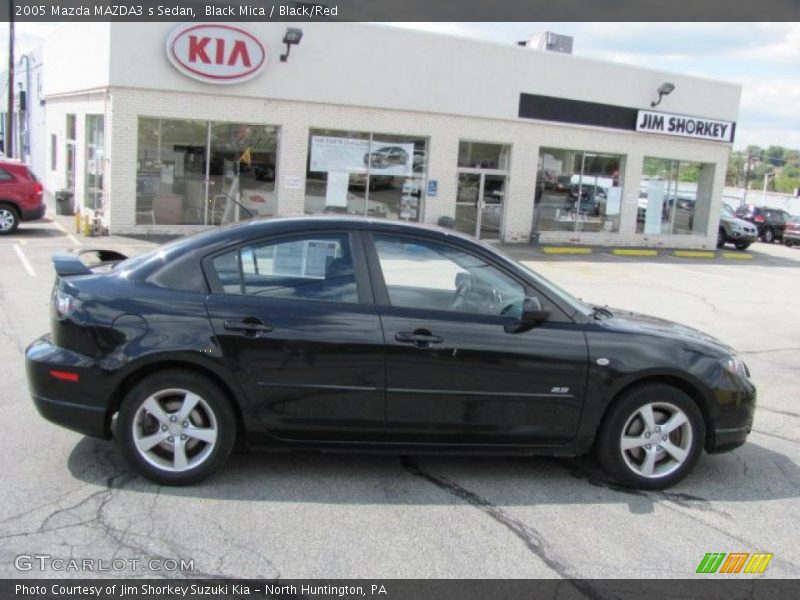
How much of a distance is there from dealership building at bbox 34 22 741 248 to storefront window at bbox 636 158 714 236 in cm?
7

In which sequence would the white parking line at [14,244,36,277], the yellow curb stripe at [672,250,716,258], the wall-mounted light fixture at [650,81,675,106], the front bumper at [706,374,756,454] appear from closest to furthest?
the front bumper at [706,374,756,454], the white parking line at [14,244,36,277], the wall-mounted light fixture at [650,81,675,106], the yellow curb stripe at [672,250,716,258]

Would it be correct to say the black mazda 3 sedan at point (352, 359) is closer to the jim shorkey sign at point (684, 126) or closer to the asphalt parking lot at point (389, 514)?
the asphalt parking lot at point (389, 514)

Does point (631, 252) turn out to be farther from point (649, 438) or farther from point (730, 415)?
point (649, 438)

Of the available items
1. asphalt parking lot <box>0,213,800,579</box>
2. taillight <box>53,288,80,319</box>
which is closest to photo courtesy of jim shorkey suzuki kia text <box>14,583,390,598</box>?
asphalt parking lot <box>0,213,800,579</box>

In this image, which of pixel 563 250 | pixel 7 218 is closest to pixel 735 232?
pixel 563 250

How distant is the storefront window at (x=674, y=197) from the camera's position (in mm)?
25000

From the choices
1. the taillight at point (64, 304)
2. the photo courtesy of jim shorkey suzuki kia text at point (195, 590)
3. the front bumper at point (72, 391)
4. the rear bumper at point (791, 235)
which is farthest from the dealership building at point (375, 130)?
the photo courtesy of jim shorkey suzuki kia text at point (195, 590)

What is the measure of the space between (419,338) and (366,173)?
15.9 m

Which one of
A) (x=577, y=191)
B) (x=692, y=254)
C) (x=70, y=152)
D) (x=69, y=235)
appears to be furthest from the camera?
(x=692, y=254)

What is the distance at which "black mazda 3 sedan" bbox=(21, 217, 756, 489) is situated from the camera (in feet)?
14.8

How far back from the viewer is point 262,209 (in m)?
19.2

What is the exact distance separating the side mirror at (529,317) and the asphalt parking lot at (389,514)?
1005mm

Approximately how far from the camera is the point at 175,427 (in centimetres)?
452

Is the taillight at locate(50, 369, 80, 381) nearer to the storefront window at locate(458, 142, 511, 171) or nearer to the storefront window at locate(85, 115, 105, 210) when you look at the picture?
the storefront window at locate(85, 115, 105, 210)
